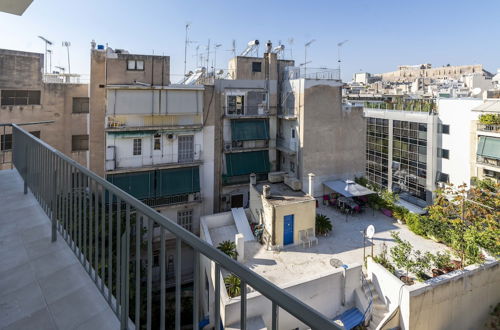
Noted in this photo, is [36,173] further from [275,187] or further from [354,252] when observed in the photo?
[275,187]

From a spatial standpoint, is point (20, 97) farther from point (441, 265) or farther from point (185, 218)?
point (441, 265)

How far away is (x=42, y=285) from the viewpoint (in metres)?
3.25

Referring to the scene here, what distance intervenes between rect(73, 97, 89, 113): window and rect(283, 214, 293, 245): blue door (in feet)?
47.6

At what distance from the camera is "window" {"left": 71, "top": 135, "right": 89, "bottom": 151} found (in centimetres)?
1986

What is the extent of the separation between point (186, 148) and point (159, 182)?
2895 mm

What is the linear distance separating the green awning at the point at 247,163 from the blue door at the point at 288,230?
24.9 ft

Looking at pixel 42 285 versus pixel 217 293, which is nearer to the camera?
pixel 217 293

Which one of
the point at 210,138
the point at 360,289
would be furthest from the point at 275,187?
the point at 360,289

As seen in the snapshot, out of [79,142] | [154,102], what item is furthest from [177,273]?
[79,142]

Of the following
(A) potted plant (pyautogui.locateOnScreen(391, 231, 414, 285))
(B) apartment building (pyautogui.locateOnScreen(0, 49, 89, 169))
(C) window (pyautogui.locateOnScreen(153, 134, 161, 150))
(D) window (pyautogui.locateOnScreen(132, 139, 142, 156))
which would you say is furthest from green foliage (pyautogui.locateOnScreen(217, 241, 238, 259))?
(B) apartment building (pyautogui.locateOnScreen(0, 49, 89, 169))

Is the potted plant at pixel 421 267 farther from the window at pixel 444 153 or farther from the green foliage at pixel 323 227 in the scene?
the window at pixel 444 153

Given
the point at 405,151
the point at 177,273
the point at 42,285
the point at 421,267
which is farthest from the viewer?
the point at 405,151

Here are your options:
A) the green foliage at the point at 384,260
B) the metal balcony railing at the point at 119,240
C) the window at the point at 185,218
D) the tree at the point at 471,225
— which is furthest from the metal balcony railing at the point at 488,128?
the metal balcony railing at the point at 119,240

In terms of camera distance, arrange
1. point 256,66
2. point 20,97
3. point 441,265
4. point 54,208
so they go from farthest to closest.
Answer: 1. point 256,66
2. point 20,97
3. point 441,265
4. point 54,208
